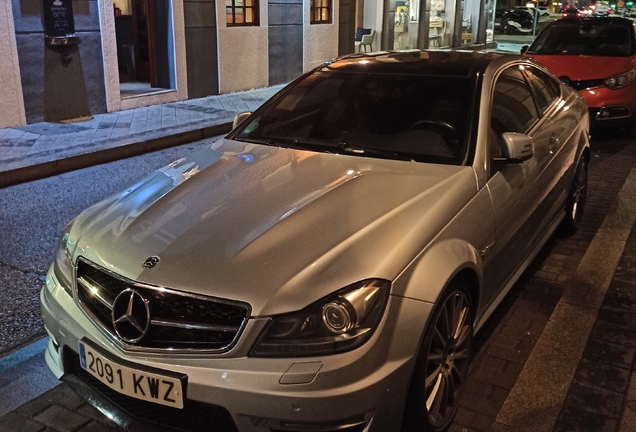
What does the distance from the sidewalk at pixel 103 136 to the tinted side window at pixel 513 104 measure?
18.3ft

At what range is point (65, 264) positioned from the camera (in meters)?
2.88

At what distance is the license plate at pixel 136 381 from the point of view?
2.27 m

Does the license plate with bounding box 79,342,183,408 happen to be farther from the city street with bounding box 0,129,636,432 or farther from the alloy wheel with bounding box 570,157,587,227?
the alloy wheel with bounding box 570,157,587,227

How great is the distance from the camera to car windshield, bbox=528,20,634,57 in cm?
938

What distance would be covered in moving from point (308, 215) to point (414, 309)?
2.13ft

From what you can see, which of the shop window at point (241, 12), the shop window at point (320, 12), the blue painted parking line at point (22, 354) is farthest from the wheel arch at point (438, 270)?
the shop window at point (320, 12)

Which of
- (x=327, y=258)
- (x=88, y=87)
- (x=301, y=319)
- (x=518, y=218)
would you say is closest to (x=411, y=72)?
(x=518, y=218)

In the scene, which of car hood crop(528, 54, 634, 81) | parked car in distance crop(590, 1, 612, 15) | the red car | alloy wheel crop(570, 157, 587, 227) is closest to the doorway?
the red car

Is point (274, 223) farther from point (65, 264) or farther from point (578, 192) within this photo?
point (578, 192)

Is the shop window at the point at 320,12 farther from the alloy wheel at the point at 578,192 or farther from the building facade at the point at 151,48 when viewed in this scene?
the alloy wheel at the point at 578,192

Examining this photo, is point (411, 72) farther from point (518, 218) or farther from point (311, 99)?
point (518, 218)

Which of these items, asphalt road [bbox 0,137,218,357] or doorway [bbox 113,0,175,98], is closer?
asphalt road [bbox 0,137,218,357]

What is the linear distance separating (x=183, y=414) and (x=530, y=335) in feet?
7.50

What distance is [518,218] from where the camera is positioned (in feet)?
11.7
